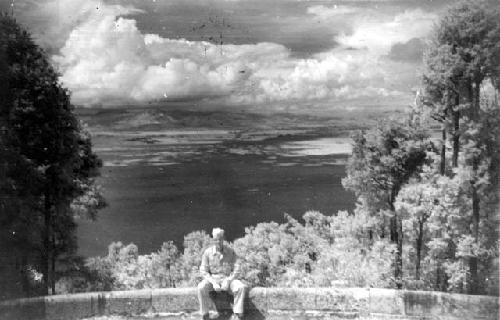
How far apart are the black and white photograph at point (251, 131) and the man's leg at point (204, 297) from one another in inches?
17.4

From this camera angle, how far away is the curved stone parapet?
886cm

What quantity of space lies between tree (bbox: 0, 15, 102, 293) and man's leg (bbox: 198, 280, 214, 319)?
19.4 feet

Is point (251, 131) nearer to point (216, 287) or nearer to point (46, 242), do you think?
point (46, 242)

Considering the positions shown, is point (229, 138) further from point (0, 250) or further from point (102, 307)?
point (102, 307)

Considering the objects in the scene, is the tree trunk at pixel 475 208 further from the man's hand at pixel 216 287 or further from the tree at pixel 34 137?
the tree at pixel 34 137

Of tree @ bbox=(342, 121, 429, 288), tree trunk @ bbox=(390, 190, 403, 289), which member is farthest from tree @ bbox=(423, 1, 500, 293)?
tree trunk @ bbox=(390, 190, 403, 289)

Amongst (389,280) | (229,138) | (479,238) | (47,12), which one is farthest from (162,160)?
(479,238)

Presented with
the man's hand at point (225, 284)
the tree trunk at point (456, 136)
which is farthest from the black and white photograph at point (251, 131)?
the man's hand at point (225, 284)

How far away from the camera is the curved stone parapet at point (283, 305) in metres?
8.86

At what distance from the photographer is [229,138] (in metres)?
20.1

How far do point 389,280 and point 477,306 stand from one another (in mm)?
8785

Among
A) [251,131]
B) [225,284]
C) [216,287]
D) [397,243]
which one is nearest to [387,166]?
[397,243]

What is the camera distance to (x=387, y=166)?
1750 centimetres

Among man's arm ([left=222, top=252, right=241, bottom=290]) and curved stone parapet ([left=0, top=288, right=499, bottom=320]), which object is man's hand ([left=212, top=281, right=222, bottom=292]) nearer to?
man's arm ([left=222, top=252, right=241, bottom=290])
